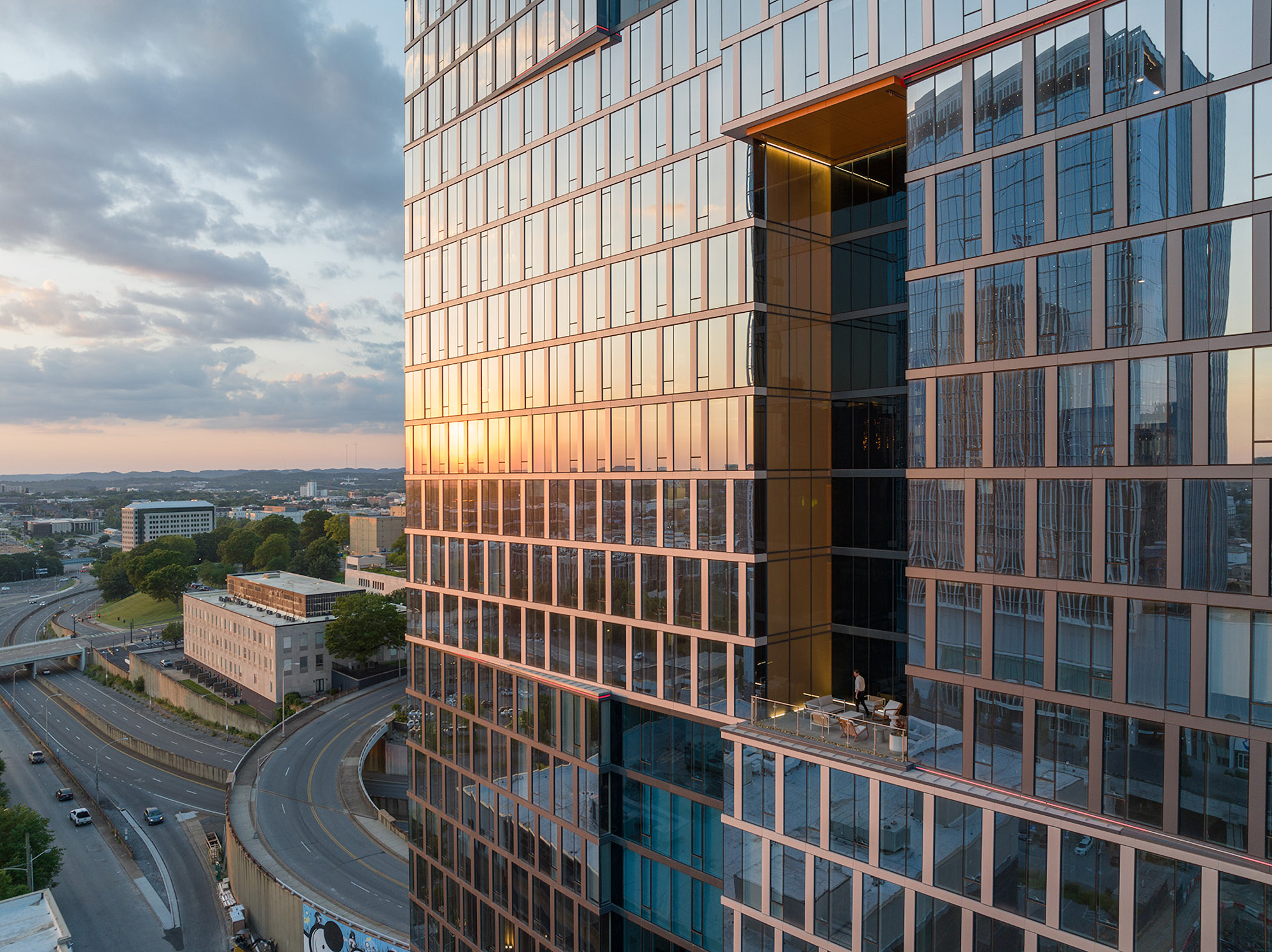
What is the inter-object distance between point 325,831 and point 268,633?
4123cm

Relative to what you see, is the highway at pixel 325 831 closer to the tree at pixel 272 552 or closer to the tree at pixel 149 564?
the tree at pixel 149 564

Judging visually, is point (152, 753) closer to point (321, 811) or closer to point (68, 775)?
point (68, 775)

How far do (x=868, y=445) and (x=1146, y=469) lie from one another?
11.3 meters

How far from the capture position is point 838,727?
2508cm

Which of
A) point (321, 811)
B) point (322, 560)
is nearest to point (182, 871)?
point (321, 811)

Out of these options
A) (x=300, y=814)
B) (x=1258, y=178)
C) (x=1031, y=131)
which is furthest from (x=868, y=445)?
(x=300, y=814)

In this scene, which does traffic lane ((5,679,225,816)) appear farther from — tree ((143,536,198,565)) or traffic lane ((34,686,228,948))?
tree ((143,536,198,565))

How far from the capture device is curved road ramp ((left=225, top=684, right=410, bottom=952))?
53.4 m

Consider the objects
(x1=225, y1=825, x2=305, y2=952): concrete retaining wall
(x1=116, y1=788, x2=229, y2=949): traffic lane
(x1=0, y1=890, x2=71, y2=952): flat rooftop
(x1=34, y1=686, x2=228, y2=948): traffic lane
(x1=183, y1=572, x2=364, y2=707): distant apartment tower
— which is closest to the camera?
(x1=0, y1=890, x2=71, y2=952): flat rooftop

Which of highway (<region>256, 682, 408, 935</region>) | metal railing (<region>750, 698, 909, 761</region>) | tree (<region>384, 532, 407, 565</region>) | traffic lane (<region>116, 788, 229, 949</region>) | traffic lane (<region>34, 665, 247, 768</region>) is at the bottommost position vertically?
traffic lane (<region>116, 788, 229, 949</region>)

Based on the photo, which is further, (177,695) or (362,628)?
(177,695)

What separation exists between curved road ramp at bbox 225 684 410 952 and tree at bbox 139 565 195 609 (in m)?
91.6

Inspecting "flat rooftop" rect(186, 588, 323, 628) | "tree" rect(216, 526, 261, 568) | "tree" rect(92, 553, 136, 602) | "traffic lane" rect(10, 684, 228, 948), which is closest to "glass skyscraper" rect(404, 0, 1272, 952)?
"traffic lane" rect(10, 684, 228, 948)

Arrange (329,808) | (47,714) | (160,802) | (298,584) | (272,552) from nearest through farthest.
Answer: (329,808)
(160,802)
(47,714)
(298,584)
(272,552)
